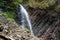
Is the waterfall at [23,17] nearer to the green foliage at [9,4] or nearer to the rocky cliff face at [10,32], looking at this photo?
the green foliage at [9,4]

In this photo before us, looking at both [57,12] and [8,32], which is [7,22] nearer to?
[8,32]

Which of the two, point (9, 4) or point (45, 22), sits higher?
point (9, 4)

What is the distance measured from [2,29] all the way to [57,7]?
23.9ft

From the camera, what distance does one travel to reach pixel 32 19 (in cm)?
1452

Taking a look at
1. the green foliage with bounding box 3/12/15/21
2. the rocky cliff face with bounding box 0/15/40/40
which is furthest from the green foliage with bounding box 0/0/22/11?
the rocky cliff face with bounding box 0/15/40/40

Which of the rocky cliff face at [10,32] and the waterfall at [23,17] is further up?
the waterfall at [23,17]

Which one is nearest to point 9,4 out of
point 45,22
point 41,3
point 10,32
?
point 45,22

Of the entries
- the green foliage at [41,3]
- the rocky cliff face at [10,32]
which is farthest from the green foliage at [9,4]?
the green foliage at [41,3]

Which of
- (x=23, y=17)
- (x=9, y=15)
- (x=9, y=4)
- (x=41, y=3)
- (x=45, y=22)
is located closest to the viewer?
(x=9, y=15)

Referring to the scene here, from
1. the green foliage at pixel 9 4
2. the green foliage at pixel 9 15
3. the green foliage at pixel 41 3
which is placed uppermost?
the green foliage at pixel 41 3

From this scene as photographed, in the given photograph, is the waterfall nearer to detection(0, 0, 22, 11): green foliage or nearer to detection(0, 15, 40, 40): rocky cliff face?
detection(0, 0, 22, 11): green foliage

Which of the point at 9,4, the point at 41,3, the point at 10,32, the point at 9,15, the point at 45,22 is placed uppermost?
the point at 41,3

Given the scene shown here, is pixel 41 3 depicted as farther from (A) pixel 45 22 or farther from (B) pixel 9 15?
(B) pixel 9 15

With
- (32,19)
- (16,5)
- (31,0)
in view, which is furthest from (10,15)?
(31,0)
